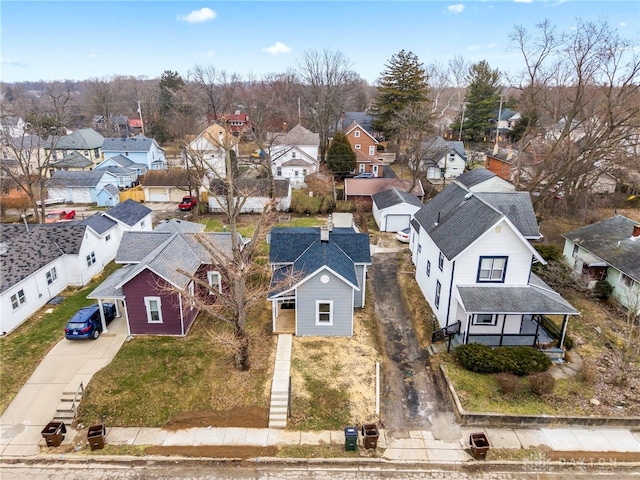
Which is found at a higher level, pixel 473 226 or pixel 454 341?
pixel 473 226

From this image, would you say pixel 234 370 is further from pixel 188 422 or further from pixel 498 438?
pixel 498 438

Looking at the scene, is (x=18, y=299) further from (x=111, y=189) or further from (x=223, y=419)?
(x=111, y=189)

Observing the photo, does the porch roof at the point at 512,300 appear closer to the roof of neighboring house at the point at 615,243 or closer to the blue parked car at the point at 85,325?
the roof of neighboring house at the point at 615,243

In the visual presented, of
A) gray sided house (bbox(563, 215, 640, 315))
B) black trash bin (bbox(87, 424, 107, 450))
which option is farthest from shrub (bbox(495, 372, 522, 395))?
black trash bin (bbox(87, 424, 107, 450))

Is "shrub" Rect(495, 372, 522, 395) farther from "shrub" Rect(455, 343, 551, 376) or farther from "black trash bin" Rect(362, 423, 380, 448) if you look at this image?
"black trash bin" Rect(362, 423, 380, 448)

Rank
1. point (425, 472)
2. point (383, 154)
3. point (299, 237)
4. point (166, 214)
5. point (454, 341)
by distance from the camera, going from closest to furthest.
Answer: point (425, 472) < point (454, 341) < point (299, 237) < point (166, 214) < point (383, 154)

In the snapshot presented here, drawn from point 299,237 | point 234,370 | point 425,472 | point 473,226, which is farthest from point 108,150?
point 425,472
